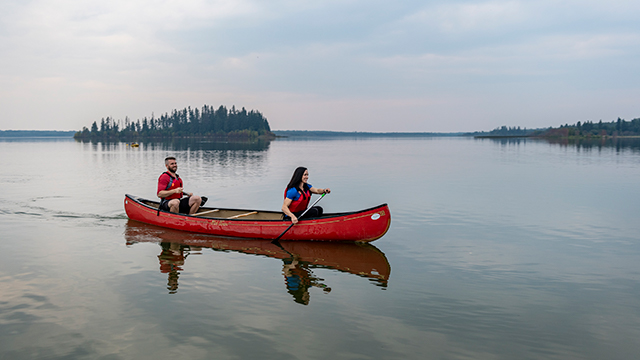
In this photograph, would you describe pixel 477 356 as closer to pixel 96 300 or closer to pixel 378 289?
pixel 378 289

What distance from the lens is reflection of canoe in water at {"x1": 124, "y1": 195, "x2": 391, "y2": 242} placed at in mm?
12609

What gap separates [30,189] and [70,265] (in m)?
19.4

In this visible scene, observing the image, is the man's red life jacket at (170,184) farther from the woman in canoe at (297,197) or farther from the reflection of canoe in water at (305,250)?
the woman in canoe at (297,197)

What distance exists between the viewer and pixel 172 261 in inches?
454

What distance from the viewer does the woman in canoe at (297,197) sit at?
1255 cm

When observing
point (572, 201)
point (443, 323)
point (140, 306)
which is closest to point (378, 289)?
point (443, 323)

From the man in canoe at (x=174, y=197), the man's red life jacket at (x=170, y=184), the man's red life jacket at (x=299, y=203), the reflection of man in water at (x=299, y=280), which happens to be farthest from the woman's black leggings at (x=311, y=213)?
the man's red life jacket at (x=170, y=184)

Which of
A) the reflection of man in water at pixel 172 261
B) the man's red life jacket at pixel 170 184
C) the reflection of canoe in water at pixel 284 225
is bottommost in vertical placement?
the reflection of man in water at pixel 172 261

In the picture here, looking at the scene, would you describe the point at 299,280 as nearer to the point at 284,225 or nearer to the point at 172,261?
the point at 284,225

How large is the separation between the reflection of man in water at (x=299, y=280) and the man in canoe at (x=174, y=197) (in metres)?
4.77

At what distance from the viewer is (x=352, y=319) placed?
778cm

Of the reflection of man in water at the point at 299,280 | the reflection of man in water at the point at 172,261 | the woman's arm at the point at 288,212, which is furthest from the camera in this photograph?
the woman's arm at the point at 288,212

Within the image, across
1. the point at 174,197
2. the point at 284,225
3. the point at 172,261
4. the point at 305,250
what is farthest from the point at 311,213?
the point at 174,197

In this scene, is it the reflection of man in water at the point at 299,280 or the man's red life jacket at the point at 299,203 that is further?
the man's red life jacket at the point at 299,203
